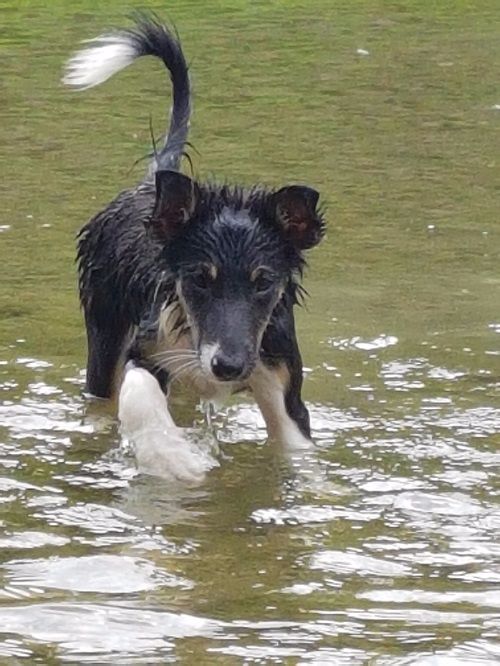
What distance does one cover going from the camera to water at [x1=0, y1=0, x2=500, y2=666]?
4789 millimetres

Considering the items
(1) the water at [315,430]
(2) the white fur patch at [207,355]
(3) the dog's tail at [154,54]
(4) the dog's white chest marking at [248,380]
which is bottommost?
(1) the water at [315,430]

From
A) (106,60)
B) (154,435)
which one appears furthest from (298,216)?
(106,60)

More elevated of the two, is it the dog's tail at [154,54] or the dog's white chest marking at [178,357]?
the dog's tail at [154,54]

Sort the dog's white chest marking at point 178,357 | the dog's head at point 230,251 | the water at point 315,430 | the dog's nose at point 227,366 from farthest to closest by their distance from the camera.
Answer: the dog's white chest marking at point 178,357 → the dog's head at point 230,251 → the dog's nose at point 227,366 → the water at point 315,430

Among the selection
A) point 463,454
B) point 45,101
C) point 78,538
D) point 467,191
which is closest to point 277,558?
point 78,538

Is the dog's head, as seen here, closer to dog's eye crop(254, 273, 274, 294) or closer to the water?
dog's eye crop(254, 273, 274, 294)

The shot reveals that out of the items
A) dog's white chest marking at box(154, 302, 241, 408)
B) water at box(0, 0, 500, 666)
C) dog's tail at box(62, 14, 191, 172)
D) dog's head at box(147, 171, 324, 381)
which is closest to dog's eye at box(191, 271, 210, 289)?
dog's head at box(147, 171, 324, 381)

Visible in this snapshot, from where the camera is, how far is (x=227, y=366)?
19.6 ft

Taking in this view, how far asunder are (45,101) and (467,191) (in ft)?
17.1

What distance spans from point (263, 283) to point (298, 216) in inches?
11.8

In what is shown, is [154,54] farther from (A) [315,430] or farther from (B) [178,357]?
(A) [315,430]

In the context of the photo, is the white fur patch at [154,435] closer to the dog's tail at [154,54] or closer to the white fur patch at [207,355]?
the white fur patch at [207,355]

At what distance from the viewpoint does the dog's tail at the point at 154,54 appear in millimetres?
7473

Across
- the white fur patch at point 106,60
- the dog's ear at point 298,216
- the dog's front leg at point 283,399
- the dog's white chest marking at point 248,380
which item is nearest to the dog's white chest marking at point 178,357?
the dog's white chest marking at point 248,380
